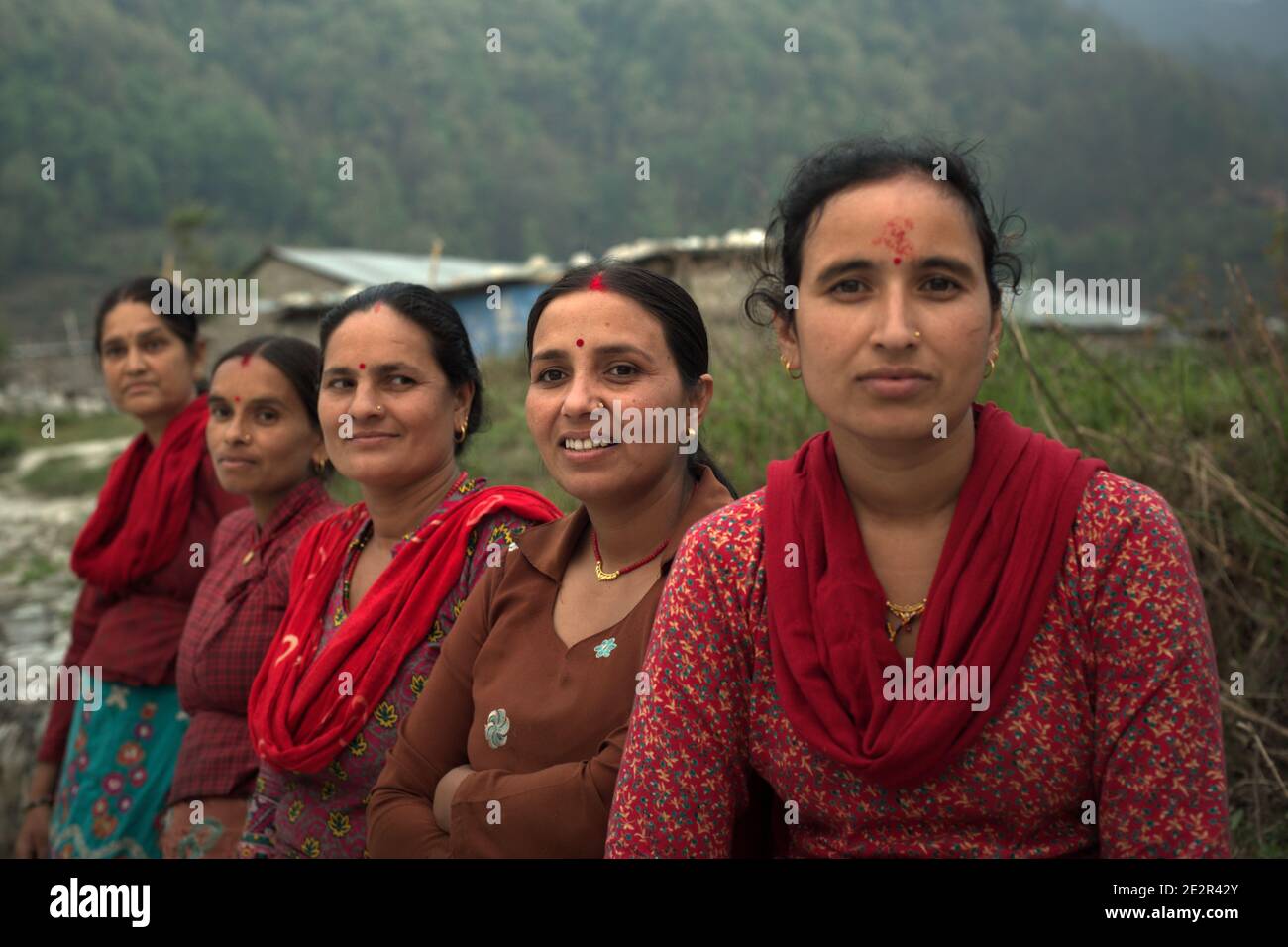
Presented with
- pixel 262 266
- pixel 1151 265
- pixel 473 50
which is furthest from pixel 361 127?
pixel 1151 265

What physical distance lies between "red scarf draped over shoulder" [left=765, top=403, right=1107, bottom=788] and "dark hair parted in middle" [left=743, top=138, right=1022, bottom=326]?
0.29m

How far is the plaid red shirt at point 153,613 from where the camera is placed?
10.9 feet

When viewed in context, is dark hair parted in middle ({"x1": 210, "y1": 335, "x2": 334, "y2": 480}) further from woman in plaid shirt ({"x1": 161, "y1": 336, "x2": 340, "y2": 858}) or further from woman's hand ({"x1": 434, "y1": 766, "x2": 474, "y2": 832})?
woman's hand ({"x1": 434, "y1": 766, "x2": 474, "y2": 832})

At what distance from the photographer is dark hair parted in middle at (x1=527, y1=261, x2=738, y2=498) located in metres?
2.13

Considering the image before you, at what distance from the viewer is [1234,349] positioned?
12.9ft

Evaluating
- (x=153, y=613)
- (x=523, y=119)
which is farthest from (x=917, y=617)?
(x=523, y=119)

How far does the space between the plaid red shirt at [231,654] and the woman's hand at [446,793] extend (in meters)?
0.95

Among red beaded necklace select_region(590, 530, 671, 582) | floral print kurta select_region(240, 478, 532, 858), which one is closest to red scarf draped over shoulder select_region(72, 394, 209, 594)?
floral print kurta select_region(240, 478, 532, 858)

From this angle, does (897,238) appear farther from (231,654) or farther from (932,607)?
(231,654)

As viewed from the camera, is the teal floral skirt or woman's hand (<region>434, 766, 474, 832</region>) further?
the teal floral skirt

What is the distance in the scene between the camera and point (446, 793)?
2.05 metres

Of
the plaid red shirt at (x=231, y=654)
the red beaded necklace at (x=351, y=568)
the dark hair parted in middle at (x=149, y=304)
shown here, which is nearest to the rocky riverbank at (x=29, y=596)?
the dark hair parted in middle at (x=149, y=304)

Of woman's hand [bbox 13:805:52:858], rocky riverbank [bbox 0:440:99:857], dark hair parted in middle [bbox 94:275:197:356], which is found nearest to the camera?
woman's hand [bbox 13:805:52:858]

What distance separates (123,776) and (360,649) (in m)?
1.40
